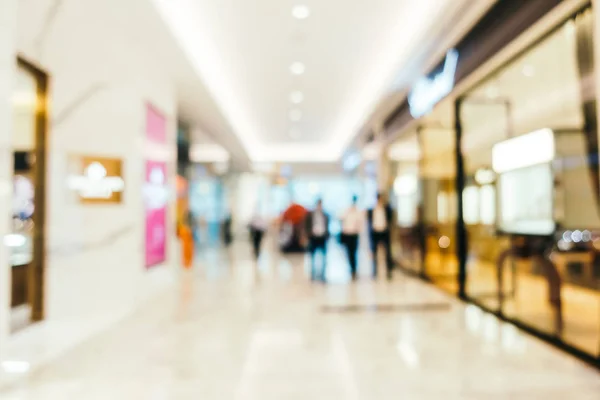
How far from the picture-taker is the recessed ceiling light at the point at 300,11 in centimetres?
587

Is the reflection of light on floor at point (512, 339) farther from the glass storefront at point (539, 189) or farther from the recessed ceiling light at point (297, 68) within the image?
the recessed ceiling light at point (297, 68)

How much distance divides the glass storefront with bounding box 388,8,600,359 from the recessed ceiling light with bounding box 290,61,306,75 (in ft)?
7.47

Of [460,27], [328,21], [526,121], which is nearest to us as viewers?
[460,27]

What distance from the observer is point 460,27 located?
5547mm

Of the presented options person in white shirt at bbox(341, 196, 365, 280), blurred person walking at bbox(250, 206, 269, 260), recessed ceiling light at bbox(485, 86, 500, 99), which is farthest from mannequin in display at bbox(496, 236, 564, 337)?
blurred person walking at bbox(250, 206, 269, 260)

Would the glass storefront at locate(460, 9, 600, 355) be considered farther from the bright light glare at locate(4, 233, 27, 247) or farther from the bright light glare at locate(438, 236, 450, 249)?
the bright light glare at locate(4, 233, 27, 247)

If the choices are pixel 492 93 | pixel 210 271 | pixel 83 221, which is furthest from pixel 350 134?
pixel 83 221

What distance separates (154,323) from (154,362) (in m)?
1.46

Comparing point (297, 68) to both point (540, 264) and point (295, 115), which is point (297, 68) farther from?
point (540, 264)

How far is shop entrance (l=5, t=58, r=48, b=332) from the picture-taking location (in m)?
4.68

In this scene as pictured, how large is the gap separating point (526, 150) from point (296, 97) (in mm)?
5847

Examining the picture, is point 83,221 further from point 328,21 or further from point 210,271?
point 210,271

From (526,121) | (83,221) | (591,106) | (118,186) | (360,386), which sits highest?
(526,121)

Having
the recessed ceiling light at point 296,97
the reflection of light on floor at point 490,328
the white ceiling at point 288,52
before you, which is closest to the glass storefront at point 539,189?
the reflection of light on floor at point 490,328
